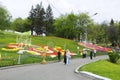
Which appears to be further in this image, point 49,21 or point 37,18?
point 49,21

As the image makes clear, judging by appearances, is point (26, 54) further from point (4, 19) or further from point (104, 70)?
point (4, 19)

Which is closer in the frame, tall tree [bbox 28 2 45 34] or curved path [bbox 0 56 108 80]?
curved path [bbox 0 56 108 80]

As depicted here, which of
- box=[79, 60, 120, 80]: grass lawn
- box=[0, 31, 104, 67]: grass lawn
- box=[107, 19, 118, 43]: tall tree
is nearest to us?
box=[79, 60, 120, 80]: grass lawn

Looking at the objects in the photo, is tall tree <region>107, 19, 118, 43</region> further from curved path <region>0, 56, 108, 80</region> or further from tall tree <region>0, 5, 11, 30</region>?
curved path <region>0, 56, 108, 80</region>

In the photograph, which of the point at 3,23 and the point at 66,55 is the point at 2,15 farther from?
the point at 66,55

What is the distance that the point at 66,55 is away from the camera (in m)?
36.0

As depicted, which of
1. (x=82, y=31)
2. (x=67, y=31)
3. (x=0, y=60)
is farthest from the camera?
(x=67, y=31)

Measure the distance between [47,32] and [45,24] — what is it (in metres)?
4.80

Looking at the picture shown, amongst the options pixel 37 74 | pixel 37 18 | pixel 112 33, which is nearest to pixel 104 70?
pixel 37 74

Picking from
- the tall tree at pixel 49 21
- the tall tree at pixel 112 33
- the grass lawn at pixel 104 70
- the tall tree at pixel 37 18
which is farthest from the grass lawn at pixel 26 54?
the tall tree at pixel 49 21

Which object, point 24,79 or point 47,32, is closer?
point 24,79

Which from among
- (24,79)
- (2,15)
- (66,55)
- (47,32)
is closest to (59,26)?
(47,32)

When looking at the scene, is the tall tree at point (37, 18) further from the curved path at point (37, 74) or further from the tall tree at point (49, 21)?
the curved path at point (37, 74)

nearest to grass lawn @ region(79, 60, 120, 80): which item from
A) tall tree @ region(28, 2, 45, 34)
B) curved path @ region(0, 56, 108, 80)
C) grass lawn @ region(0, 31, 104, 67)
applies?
curved path @ region(0, 56, 108, 80)
